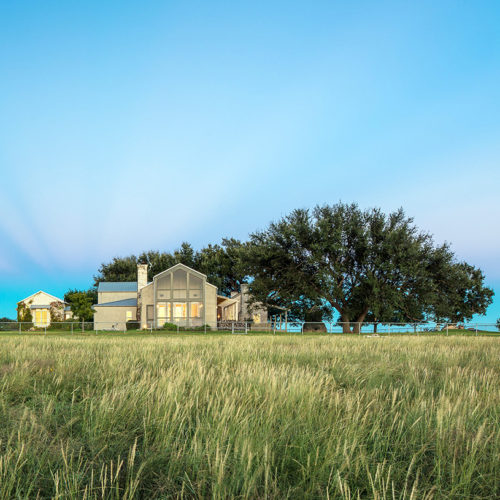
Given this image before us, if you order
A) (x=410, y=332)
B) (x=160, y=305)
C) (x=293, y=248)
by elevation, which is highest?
(x=293, y=248)

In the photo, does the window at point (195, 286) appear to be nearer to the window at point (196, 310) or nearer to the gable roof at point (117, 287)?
the window at point (196, 310)

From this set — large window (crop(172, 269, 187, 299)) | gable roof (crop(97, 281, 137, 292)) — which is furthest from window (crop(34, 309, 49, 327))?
large window (crop(172, 269, 187, 299))

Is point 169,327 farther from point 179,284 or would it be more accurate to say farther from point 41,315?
point 41,315

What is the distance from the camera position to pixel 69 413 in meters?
3.49

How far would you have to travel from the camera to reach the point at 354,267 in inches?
1446

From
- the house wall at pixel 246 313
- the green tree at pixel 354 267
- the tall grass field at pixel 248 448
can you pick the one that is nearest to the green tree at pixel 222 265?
the house wall at pixel 246 313

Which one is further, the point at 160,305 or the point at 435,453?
the point at 160,305

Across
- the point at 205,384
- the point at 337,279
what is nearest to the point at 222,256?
the point at 337,279

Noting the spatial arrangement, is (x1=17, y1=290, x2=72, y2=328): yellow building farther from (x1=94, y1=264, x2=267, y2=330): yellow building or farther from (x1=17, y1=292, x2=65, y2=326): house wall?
(x1=94, y1=264, x2=267, y2=330): yellow building

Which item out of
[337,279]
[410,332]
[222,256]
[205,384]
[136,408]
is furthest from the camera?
[222,256]

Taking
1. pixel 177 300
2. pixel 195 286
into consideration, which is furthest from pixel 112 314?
pixel 195 286

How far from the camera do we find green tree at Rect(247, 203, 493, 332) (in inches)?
1350

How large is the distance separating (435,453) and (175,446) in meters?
1.60

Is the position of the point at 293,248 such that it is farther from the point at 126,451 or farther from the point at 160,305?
the point at 126,451
